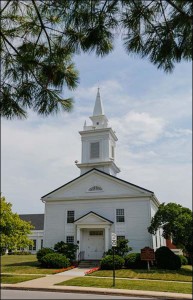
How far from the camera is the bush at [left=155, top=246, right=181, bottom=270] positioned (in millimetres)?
22531

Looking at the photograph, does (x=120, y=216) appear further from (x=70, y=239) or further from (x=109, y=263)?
(x=109, y=263)

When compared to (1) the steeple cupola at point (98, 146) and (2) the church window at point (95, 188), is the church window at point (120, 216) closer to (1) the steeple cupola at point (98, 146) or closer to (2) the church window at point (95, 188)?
(2) the church window at point (95, 188)

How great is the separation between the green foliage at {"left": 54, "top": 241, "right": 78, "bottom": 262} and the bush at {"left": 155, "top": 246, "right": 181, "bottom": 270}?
23.0 ft

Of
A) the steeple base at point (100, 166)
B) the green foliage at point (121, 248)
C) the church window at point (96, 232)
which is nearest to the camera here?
the green foliage at point (121, 248)

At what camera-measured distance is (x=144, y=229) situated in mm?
26484

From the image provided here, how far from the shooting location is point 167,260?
22.8 metres

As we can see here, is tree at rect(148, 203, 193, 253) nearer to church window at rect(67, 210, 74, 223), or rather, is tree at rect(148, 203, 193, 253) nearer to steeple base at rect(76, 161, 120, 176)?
church window at rect(67, 210, 74, 223)

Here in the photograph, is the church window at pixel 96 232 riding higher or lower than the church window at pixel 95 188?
lower

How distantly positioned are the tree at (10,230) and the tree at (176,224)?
11.9 meters

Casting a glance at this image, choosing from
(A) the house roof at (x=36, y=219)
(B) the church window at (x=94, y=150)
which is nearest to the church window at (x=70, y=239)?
(B) the church window at (x=94, y=150)

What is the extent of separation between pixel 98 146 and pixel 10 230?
2004 centimetres

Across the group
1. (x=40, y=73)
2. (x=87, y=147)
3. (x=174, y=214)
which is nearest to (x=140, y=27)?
(x=40, y=73)

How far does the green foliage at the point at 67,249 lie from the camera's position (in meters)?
26.1

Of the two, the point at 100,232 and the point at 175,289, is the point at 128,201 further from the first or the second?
the point at 175,289
